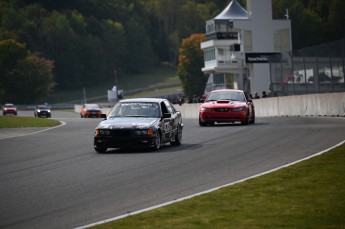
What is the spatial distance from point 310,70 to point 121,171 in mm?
31704

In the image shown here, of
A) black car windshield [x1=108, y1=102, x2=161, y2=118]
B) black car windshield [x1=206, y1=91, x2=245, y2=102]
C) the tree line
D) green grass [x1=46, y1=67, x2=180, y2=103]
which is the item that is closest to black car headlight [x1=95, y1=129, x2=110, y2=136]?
black car windshield [x1=108, y1=102, x2=161, y2=118]

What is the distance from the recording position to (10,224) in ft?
38.4

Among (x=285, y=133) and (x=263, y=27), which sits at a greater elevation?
(x=263, y=27)

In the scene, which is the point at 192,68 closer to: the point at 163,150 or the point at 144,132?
the point at 163,150

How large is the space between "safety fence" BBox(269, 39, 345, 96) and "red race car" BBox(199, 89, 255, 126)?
898 centimetres

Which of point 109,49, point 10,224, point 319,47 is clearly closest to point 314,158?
point 10,224

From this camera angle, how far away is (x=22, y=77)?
498 feet

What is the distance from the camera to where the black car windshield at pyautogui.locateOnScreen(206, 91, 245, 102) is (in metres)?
36.4

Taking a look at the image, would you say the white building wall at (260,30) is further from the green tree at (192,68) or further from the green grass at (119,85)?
the green grass at (119,85)

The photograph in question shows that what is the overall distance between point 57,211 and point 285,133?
16.3 metres

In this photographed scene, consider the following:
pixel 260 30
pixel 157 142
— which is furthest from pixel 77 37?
pixel 157 142

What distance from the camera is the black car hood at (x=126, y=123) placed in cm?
2289

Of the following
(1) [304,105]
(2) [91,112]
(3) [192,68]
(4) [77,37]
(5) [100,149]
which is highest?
(4) [77,37]

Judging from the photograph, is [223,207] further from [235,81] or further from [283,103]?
[235,81]
